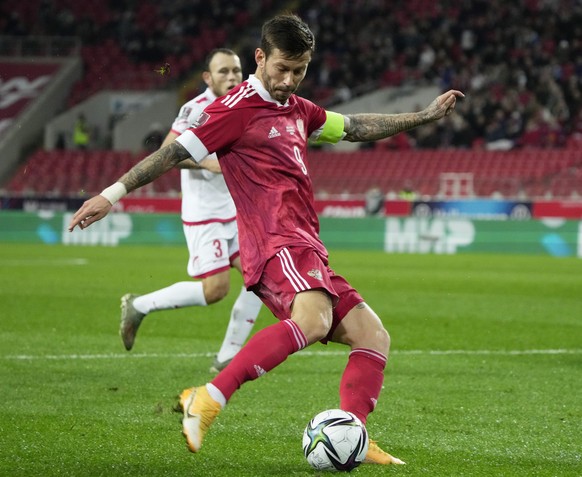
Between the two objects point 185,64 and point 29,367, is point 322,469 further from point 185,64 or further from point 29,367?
point 185,64

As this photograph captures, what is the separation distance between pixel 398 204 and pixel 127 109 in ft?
42.1

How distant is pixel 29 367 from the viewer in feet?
23.8

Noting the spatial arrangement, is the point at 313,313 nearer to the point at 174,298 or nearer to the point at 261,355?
the point at 261,355

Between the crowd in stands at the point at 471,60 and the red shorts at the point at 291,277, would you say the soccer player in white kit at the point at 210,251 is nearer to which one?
the red shorts at the point at 291,277

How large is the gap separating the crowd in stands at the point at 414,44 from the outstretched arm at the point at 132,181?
2363 centimetres

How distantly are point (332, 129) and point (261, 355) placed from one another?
1228 mm

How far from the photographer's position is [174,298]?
24.7 ft

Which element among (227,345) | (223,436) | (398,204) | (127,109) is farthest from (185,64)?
(223,436)

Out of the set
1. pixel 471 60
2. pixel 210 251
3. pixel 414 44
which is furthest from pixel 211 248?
pixel 414 44

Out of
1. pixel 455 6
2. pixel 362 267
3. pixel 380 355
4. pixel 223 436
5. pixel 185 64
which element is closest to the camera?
pixel 380 355

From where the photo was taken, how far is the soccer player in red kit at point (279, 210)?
4.29 metres

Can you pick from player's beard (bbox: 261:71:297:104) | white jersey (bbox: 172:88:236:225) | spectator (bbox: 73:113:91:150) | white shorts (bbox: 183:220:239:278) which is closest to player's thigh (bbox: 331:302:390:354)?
player's beard (bbox: 261:71:297:104)

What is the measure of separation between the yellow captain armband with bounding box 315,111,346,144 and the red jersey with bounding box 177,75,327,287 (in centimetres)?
31

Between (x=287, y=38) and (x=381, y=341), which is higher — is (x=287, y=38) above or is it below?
above
